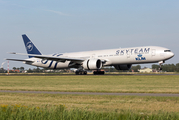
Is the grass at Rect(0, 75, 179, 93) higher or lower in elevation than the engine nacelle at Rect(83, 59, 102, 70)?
lower

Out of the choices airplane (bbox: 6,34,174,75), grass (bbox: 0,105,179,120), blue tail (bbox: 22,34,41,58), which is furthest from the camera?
blue tail (bbox: 22,34,41,58)

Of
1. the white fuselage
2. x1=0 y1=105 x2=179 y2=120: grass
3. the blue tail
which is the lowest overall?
x1=0 y1=105 x2=179 y2=120: grass

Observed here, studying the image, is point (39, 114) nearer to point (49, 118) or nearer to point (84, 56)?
point (49, 118)

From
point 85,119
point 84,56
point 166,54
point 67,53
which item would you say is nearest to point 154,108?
point 85,119

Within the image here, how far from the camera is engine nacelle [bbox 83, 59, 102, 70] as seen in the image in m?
48.2

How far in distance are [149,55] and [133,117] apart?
3649 centimetres

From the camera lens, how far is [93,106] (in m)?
12.7

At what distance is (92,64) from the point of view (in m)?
48.2

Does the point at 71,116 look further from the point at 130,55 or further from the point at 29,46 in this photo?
the point at 29,46

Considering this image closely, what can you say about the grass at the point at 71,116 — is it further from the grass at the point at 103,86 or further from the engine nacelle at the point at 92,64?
the engine nacelle at the point at 92,64

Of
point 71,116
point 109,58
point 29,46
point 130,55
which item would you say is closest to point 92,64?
point 109,58

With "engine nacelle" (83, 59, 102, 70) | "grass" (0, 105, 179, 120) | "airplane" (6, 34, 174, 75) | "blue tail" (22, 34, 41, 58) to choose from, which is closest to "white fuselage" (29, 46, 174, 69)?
"airplane" (6, 34, 174, 75)

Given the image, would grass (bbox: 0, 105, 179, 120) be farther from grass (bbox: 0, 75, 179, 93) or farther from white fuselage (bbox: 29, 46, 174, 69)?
white fuselage (bbox: 29, 46, 174, 69)

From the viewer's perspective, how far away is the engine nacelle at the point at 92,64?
158 ft
